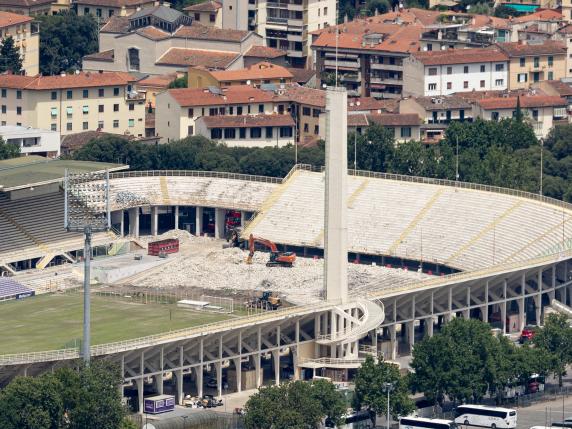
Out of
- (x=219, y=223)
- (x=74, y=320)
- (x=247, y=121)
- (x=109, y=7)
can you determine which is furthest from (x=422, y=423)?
(x=109, y=7)

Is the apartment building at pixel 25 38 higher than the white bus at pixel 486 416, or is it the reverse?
the apartment building at pixel 25 38

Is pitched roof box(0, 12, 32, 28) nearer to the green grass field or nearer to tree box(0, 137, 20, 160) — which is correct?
tree box(0, 137, 20, 160)

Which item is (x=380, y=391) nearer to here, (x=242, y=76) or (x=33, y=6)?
(x=242, y=76)

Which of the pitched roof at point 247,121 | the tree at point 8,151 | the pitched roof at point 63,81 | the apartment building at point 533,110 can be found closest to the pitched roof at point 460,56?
the apartment building at point 533,110

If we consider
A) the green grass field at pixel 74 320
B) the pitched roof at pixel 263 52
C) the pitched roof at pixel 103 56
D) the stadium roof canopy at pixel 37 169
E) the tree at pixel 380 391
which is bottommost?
the tree at pixel 380 391

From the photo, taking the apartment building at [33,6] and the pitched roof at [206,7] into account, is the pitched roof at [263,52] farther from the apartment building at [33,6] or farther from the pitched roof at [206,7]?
the apartment building at [33,6]
